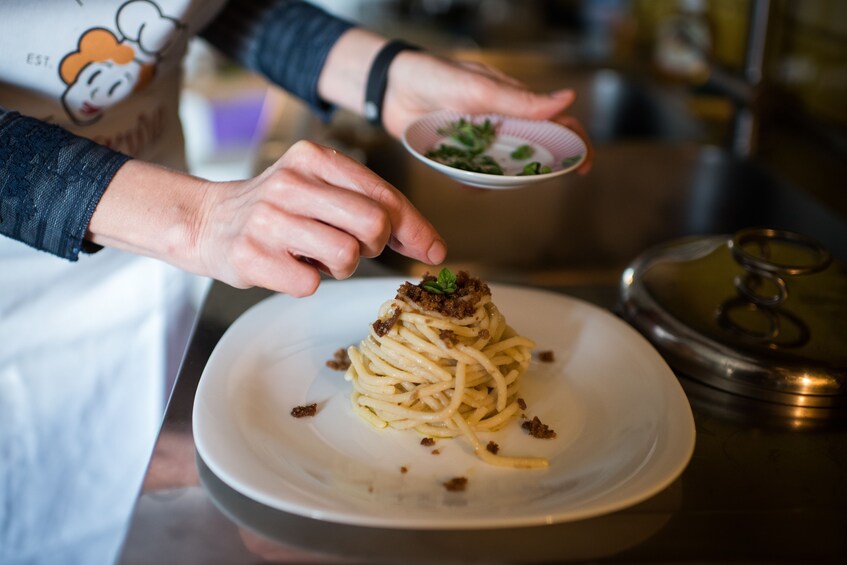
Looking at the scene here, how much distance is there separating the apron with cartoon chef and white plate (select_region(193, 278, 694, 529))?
1.46 ft

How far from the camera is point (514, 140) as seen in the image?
1218mm

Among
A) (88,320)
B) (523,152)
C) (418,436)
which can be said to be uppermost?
(523,152)

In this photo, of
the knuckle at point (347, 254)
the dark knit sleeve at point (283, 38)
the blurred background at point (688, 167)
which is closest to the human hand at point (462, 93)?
the dark knit sleeve at point (283, 38)

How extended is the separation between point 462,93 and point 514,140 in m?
0.12

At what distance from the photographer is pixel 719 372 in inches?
36.6

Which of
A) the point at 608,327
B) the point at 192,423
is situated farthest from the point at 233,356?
the point at 608,327

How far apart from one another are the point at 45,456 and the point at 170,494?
71 cm

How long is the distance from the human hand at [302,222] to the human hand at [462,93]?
471 millimetres

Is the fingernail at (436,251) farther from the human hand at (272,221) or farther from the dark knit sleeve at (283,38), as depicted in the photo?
the dark knit sleeve at (283,38)

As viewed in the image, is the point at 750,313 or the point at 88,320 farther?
the point at 88,320

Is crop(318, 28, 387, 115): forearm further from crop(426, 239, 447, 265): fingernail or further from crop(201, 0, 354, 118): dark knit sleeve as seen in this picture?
crop(426, 239, 447, 265): fingernail

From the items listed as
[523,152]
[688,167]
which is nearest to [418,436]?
[523,152]

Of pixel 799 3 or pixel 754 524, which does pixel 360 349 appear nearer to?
pixel 754 524

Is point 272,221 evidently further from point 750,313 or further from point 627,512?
point 750,313
